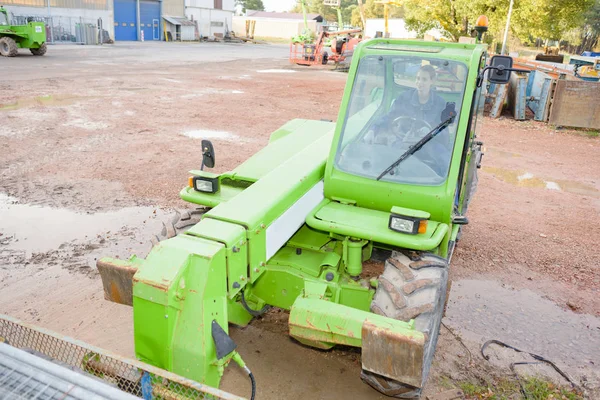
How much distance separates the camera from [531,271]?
20.5ft

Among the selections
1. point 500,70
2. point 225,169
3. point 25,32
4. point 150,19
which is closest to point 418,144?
point 500,70

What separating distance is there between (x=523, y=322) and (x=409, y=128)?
2446mm

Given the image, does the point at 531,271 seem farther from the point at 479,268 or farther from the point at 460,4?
the point at 460,4

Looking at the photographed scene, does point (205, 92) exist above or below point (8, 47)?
below

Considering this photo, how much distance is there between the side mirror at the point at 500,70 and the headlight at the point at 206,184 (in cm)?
231

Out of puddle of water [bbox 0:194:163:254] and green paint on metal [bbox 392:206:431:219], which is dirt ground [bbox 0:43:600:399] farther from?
green paint on metal [bbox 392:206:431:219]

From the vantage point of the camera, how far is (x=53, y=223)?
7.09 m

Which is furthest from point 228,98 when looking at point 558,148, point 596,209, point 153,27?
point 153,27

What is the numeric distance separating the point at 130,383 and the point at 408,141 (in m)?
2.69

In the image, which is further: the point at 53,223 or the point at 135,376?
the point at 53,223

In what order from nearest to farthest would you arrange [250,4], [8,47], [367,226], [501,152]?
[367,226]
[501,152]
[8,47]
[250,4]

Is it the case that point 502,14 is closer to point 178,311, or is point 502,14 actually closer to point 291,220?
point 291,220

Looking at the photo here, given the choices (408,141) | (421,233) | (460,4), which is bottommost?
(421,233)

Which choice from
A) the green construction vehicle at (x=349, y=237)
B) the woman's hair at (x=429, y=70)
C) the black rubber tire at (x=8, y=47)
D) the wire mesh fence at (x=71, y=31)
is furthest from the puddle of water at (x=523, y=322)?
the wire mesh fence at (x=71, y=31)
